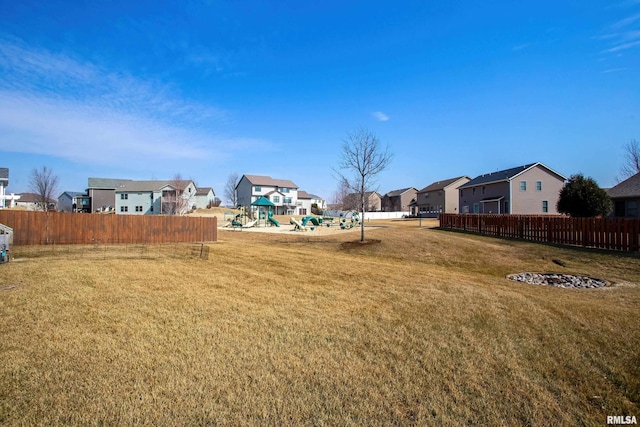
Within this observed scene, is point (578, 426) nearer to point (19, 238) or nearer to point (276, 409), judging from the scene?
point (276, 409)

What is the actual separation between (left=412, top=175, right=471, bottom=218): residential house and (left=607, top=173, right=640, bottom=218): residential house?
88.1ft

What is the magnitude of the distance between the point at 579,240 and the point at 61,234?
25253 mm

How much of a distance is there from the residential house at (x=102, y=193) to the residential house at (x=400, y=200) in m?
61.0

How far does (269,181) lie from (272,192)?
361cm

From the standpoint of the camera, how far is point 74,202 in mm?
74375

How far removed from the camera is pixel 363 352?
175 inches

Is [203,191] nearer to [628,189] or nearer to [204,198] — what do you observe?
[204,198]

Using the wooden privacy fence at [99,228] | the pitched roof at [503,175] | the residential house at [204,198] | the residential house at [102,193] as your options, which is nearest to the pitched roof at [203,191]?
the residential house at [204,198]

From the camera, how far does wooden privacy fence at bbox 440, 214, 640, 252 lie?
14.2 m

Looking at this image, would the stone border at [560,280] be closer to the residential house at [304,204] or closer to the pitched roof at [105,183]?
the residential house at [304,204]

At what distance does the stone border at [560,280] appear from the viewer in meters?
9.69

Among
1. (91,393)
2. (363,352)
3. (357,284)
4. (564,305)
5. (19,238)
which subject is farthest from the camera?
(19,238)

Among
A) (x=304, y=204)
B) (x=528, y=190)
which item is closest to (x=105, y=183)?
(x=304, y=204)

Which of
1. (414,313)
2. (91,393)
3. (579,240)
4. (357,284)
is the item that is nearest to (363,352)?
(414,313)
